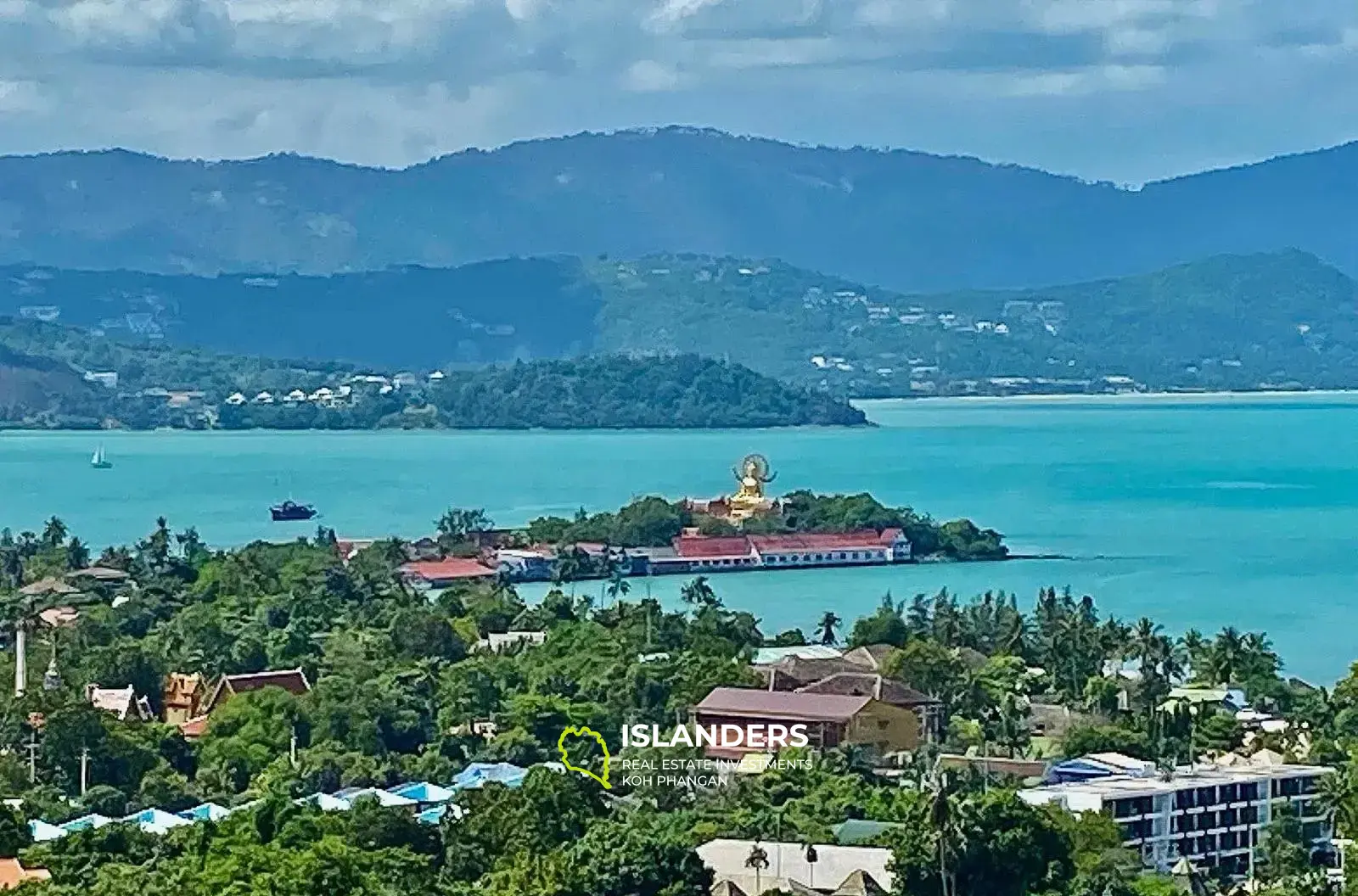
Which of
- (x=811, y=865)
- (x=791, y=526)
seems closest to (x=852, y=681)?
(x=811, y=865)

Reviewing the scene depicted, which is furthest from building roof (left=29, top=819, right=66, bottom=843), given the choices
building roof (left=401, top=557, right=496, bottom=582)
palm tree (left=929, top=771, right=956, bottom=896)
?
building roof (left=401, top=557, right=496, bottom=582)

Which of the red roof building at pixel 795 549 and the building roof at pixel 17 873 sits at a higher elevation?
the building roof at pixel 17 873

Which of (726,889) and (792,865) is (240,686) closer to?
(792,865)

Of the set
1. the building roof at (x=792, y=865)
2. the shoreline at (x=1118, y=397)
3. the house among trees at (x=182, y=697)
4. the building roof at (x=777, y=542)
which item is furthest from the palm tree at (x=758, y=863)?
the shoreline at (x=1118, y=397)

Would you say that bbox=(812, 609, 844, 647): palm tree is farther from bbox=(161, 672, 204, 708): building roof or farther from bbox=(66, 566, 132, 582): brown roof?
bbox=(66, 566, 132, 582): brown roof

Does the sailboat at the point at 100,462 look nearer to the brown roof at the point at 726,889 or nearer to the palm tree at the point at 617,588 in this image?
the palm tree at the point at 617,588

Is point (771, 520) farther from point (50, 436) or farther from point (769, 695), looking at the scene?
point (50, 436)
